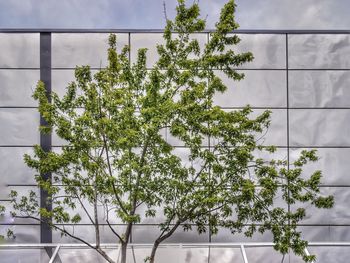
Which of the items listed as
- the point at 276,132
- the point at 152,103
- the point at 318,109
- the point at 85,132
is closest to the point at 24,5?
the point at 85,132

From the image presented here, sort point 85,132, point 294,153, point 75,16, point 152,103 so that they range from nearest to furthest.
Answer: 1. point 152,103
2. point 85,132
3. point 294,153
4. point 75,16

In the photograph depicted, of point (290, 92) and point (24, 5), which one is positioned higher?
point (24, 5)

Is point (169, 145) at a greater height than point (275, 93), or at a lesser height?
lesser

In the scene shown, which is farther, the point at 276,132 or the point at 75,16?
the point at 75,16

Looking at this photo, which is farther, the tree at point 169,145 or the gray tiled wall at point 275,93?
the gray tiled wall at point 275,93

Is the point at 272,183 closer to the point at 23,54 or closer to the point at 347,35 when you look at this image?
the point at 347,35

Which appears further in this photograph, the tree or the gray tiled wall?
the gray tiled wall

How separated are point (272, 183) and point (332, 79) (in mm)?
6672

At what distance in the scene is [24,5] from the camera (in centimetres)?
1647

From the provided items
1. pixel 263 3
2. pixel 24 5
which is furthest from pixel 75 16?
pixel 263 3

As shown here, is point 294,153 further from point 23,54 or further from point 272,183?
point 23,54

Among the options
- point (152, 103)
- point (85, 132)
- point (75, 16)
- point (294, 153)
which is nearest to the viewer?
point (152, 103)

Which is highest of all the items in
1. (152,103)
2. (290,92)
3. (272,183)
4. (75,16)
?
(75,16)

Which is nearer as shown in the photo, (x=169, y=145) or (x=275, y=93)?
(x=169, y=145)
